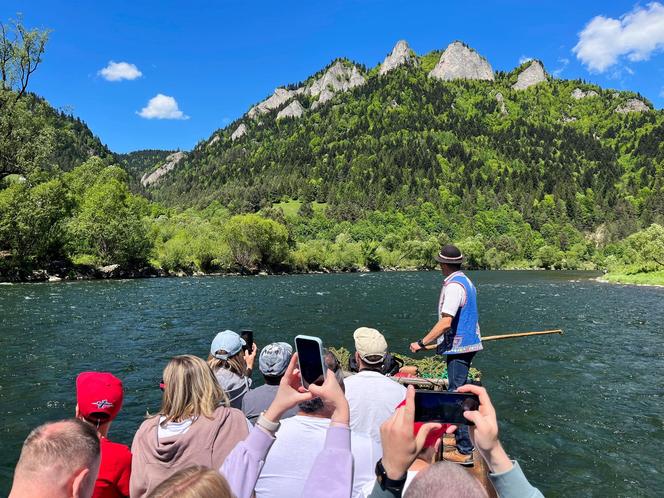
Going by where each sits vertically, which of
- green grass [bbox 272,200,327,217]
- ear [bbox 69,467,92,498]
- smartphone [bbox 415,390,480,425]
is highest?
green grass [bbox 272,200,327,217]

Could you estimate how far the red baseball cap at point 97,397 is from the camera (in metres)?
4.00

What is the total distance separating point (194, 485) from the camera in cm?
174

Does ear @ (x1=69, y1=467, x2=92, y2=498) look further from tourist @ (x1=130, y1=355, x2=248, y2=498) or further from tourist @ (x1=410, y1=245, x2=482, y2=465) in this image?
tourist @ (x1=410, y1=245, x2=482, y2=465)

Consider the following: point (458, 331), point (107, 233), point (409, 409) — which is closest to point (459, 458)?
point (458, 331)

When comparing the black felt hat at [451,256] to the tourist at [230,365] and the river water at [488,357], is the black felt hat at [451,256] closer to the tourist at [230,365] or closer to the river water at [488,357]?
the tourist at [230,365]

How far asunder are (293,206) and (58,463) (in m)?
176

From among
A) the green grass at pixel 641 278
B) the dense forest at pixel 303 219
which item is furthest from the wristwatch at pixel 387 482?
the green grass at pixel 641 278

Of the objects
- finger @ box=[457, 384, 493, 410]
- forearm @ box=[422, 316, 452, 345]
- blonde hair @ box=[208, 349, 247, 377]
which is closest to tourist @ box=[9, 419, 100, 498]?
finger @ box=[457, 384, 493, 410]

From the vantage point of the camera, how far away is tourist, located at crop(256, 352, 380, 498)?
3.22 meters

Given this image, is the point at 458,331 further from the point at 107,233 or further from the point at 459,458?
the point at 107,233

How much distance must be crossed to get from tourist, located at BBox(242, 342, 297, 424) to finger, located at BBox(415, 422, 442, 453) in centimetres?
300

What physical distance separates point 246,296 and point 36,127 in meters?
30.4

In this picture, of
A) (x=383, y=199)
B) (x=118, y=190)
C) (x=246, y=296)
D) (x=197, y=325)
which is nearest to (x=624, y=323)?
(x=197, y=325)

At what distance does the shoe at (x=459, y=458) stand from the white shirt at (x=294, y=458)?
328cm
